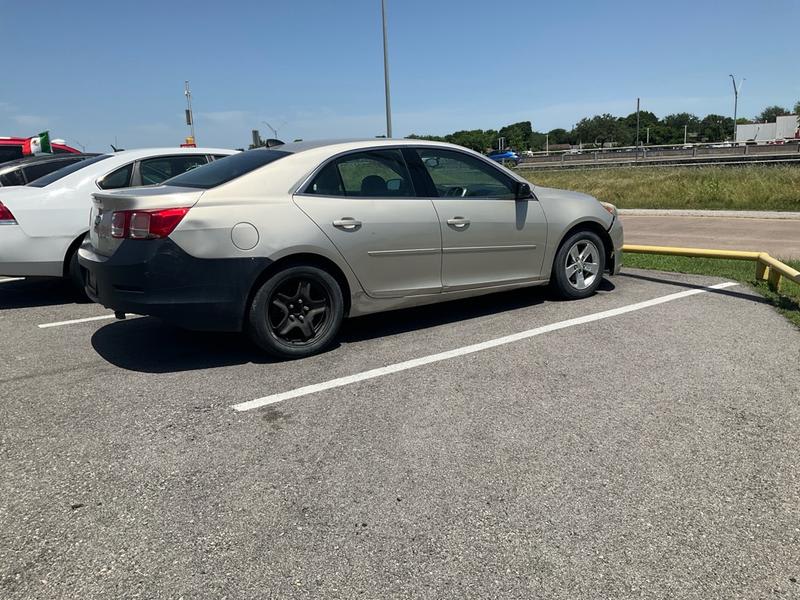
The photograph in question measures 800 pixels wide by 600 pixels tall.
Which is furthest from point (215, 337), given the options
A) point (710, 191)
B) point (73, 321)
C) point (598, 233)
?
point (710, 191)

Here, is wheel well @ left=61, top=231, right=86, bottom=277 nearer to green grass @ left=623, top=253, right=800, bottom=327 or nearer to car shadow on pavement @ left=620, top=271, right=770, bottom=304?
car shadow on pavement @ left=620, top=271, right=770, bottom=304

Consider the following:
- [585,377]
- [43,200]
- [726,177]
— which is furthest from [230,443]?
[726,177]

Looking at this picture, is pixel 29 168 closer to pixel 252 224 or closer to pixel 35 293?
pixel 35 293

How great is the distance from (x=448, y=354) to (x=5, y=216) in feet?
15.0

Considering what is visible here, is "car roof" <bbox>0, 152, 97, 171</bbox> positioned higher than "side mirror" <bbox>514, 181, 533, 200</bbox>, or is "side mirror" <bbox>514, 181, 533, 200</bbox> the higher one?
"car roof" <bbox>0, 152, 97, 171</bbox>

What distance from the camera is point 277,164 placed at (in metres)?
4.89

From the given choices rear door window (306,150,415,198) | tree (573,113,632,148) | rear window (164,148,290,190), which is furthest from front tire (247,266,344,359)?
tree (573,113,632,148)

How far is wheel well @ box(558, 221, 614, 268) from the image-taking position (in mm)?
6371

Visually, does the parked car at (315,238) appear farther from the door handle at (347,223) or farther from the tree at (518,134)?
the tree at (518,134)

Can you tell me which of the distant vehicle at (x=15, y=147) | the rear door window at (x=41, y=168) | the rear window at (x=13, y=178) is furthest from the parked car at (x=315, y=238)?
the distant vehicle at (x=15, y=147)

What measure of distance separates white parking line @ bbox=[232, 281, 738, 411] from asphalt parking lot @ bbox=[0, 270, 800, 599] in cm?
3

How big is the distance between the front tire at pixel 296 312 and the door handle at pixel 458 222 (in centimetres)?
116

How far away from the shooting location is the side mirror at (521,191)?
5910 millimetres

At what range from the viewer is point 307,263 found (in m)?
4.79
